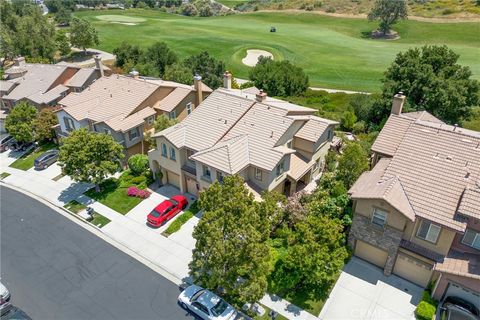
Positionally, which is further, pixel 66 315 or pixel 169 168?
pixel 169 168

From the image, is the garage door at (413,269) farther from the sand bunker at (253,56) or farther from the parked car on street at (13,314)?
the sand bunker at (253,56)

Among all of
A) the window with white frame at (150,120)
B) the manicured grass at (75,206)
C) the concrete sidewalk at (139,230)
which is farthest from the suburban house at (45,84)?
the manicured grass at (75,206)

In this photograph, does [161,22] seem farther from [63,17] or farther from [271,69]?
[271,69]

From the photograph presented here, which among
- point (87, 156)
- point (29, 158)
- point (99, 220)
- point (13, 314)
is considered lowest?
point (29, 158)

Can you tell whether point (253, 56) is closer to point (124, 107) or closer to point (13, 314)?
point (124, 107)

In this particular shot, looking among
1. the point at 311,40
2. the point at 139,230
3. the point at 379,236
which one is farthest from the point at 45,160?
the point at 311,40

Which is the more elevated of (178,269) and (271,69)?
(271,69)

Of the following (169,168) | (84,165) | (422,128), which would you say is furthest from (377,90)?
(84,165)
